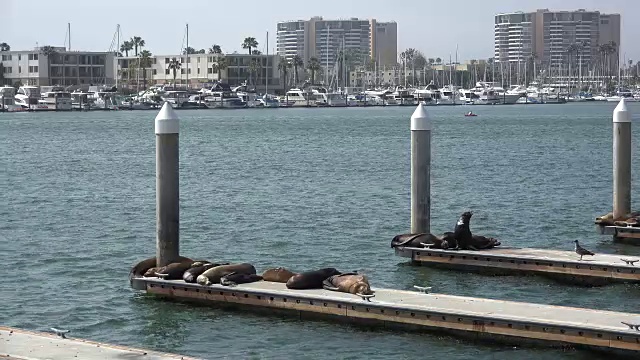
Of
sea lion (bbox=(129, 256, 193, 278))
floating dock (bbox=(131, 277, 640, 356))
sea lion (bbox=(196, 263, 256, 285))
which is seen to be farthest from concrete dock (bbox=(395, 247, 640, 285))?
sea lion (bbox=(129, 256, 193, 278))

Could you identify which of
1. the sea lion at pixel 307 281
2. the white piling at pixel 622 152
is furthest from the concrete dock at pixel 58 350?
the white piling at pixel 622 152

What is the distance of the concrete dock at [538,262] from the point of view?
28.2 meters

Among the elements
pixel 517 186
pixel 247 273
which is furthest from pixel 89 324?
pixel 517 186

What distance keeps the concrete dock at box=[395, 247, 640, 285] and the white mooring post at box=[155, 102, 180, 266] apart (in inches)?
267

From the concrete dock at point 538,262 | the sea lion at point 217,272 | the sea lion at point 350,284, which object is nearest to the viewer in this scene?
the sea lion at point 350,284

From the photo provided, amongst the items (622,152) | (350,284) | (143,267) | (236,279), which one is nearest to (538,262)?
(350,284)

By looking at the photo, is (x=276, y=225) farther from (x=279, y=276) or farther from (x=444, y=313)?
(x=444, y=313)

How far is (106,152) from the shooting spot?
9125 cm

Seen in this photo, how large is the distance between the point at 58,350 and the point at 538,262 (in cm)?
1309

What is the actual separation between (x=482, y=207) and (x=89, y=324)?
2407cm

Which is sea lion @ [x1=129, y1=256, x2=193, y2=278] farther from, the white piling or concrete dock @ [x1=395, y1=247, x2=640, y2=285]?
the white piling

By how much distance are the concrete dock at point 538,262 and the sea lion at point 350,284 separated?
5.39 metres

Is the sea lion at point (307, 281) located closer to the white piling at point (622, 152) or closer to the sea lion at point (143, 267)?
the sea lion at point (143, 267)

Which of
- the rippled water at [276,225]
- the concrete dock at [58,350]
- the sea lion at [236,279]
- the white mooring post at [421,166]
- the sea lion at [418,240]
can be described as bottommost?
the rippled water at [276,225]
